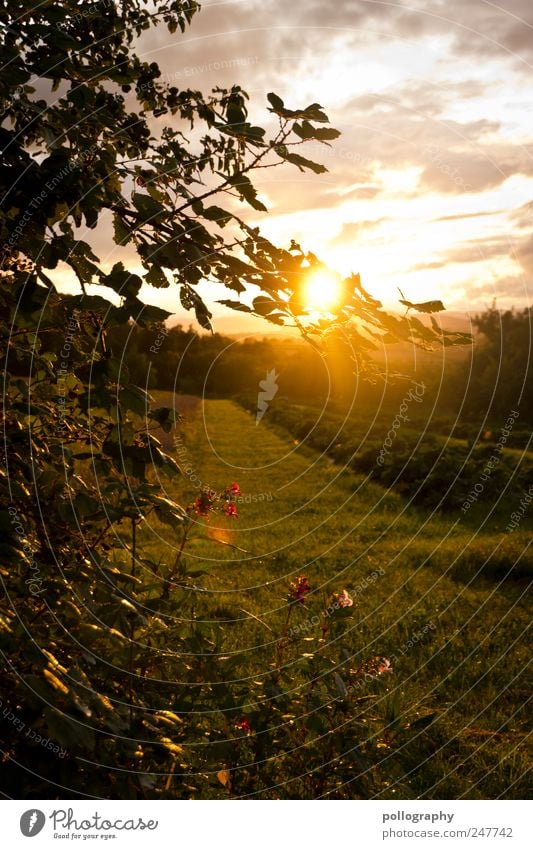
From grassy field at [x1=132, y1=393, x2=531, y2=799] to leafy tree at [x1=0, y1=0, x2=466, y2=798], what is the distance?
19.0 inches

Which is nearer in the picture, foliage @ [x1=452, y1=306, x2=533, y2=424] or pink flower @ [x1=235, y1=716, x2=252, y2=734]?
pink flower @ [x1=235, y1=716, x2=252, y2=734]

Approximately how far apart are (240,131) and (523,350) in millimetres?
45437

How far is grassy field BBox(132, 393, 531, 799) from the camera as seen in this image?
349 cm

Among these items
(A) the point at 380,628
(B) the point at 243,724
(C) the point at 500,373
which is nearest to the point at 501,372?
(C) the point at 500,373

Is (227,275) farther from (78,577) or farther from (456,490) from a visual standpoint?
(456,490)

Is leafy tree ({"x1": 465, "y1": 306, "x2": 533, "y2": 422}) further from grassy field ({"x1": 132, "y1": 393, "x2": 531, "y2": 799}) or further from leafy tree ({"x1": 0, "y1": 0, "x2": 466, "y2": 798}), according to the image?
leafy tree ({"x1": 0, "y1": 0, "x2": 466, "y2": 798})

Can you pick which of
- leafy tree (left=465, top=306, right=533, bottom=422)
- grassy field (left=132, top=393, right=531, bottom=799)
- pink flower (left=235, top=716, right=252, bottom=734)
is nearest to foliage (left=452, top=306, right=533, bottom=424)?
leafy tree (left=465, top=306, right=533, bottom=422)

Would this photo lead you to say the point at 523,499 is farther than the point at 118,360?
Yes

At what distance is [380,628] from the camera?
7438 mm

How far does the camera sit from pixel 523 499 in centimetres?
1426

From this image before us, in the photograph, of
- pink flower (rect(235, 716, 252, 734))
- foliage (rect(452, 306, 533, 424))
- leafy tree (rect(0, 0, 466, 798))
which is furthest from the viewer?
foliage (rect(452, 306, 533, 424))

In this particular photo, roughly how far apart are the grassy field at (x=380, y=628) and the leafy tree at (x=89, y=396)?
483mm

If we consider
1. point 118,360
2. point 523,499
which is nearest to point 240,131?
point 118,360

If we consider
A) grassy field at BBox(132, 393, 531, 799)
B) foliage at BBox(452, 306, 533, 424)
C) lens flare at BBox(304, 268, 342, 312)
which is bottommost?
grassy field at BBox(132, 393, 531, 799)
